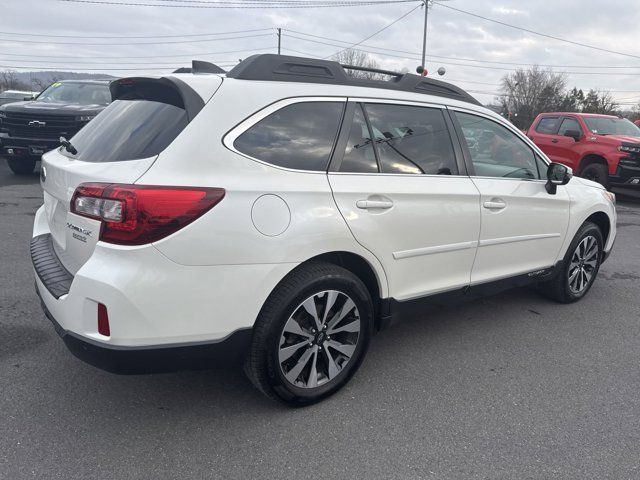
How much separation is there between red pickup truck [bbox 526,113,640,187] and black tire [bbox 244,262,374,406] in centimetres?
1001

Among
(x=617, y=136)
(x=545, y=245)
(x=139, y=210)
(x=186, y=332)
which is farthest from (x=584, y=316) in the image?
(x=617, y=136)

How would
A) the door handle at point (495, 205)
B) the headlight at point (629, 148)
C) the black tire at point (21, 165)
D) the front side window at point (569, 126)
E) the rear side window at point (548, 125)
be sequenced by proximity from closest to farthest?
the door handle at point (495, 205) → the black tire at point (21, 165) → the headlight at point (629, 148) → the front side window at point (569, 126) → the rear side window at point (548, 125)

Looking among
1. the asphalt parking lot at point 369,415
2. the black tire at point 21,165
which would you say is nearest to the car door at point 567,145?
the asphalt parking lot at point 369,415

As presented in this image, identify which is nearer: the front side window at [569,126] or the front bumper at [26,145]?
the front bumper at [26,145]

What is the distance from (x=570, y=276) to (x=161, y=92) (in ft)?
12.4

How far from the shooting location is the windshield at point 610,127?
37.9 ft

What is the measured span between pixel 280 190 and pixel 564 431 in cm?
196

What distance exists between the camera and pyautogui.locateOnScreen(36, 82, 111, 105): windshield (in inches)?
405

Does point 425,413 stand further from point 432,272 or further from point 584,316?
point 584,316

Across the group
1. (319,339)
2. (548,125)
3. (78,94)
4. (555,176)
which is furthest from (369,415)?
(548,125)

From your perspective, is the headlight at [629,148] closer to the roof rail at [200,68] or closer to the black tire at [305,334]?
the black tire at [305,334]

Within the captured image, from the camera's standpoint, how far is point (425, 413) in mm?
2877

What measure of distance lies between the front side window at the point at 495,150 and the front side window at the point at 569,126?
28.4ft

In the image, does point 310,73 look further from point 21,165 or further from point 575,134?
point 575,134
